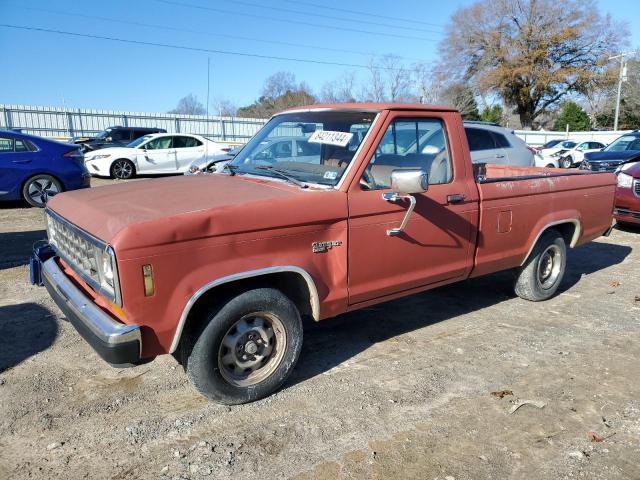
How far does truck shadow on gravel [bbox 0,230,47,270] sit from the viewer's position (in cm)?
655

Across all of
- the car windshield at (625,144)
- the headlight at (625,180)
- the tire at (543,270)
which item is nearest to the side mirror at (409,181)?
the tire at (543,270)

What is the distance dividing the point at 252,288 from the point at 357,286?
800 mm

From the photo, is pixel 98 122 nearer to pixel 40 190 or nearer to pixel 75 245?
pixel 40 190

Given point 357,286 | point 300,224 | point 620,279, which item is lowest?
point 620,279

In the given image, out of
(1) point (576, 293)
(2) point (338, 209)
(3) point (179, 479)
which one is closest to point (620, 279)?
(1) point (576, 293)

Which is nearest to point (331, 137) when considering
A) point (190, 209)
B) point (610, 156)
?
point (190, 209)

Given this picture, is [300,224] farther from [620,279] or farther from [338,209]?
[620,279]

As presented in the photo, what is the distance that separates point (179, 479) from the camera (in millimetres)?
2705

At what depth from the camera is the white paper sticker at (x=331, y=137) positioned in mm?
3826

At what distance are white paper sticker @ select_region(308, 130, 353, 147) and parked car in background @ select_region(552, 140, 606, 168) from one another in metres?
20.7

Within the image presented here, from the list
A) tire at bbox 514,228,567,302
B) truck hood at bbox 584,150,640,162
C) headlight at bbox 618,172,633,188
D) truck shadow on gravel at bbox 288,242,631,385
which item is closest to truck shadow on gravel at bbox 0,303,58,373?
truck shadow on gravel at bbox 288,242,631,385

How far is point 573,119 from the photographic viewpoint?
5366cm

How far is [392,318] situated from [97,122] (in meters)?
25.2

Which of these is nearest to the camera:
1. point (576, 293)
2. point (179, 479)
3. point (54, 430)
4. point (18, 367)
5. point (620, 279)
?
point (179, 479)
